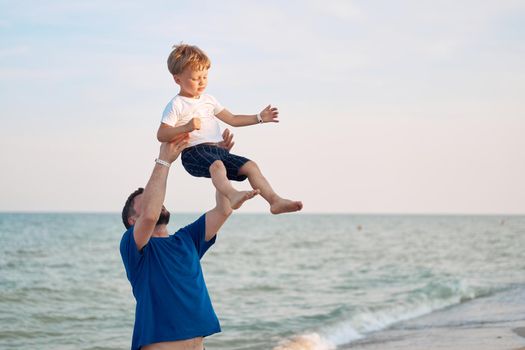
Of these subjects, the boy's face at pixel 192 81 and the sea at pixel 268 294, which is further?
the sea at pixel 268 294

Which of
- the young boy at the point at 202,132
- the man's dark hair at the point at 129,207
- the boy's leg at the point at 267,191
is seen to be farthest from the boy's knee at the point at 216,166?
the man's dark hair at the point at 129,207

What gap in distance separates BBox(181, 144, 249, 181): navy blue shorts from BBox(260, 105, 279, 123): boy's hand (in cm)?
31

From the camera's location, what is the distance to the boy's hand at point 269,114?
4676 millimetres

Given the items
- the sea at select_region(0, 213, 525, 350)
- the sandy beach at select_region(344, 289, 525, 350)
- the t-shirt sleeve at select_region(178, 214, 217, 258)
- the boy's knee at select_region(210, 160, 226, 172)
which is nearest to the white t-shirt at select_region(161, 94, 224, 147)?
the boy's knee at select_region(210, 160, 226, 172)

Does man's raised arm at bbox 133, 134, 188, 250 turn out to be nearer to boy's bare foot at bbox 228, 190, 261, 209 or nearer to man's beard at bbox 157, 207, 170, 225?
man's beard at bbox 157, 207, 170, 225

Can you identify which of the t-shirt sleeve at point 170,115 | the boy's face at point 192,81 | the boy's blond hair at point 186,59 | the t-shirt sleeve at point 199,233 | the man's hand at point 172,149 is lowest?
the t-shirt sleeve at point 199,233

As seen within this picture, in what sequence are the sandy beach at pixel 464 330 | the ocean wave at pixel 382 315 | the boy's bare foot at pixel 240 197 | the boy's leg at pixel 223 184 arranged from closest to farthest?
1. the boy's bare foot at pixel 240 197
2. the boy's leg at pixel 223 184
3. the sandy beach at pixel 464 330
4. the ocean wave at pixel 382 315

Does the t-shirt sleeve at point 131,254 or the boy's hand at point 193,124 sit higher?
the boy's hand at point 193,124

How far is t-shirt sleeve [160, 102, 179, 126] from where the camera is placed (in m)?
4.29

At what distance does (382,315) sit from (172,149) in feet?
32.5

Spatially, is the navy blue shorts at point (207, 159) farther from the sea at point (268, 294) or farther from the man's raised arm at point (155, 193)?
the sea at point (268, 294)

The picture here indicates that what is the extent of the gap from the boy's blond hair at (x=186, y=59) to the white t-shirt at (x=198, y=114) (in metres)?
0.18

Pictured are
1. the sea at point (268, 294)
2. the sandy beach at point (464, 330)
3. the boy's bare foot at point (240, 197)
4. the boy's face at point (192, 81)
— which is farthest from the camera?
the sea at point (268, 294)

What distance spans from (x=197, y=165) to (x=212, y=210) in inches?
13.8
